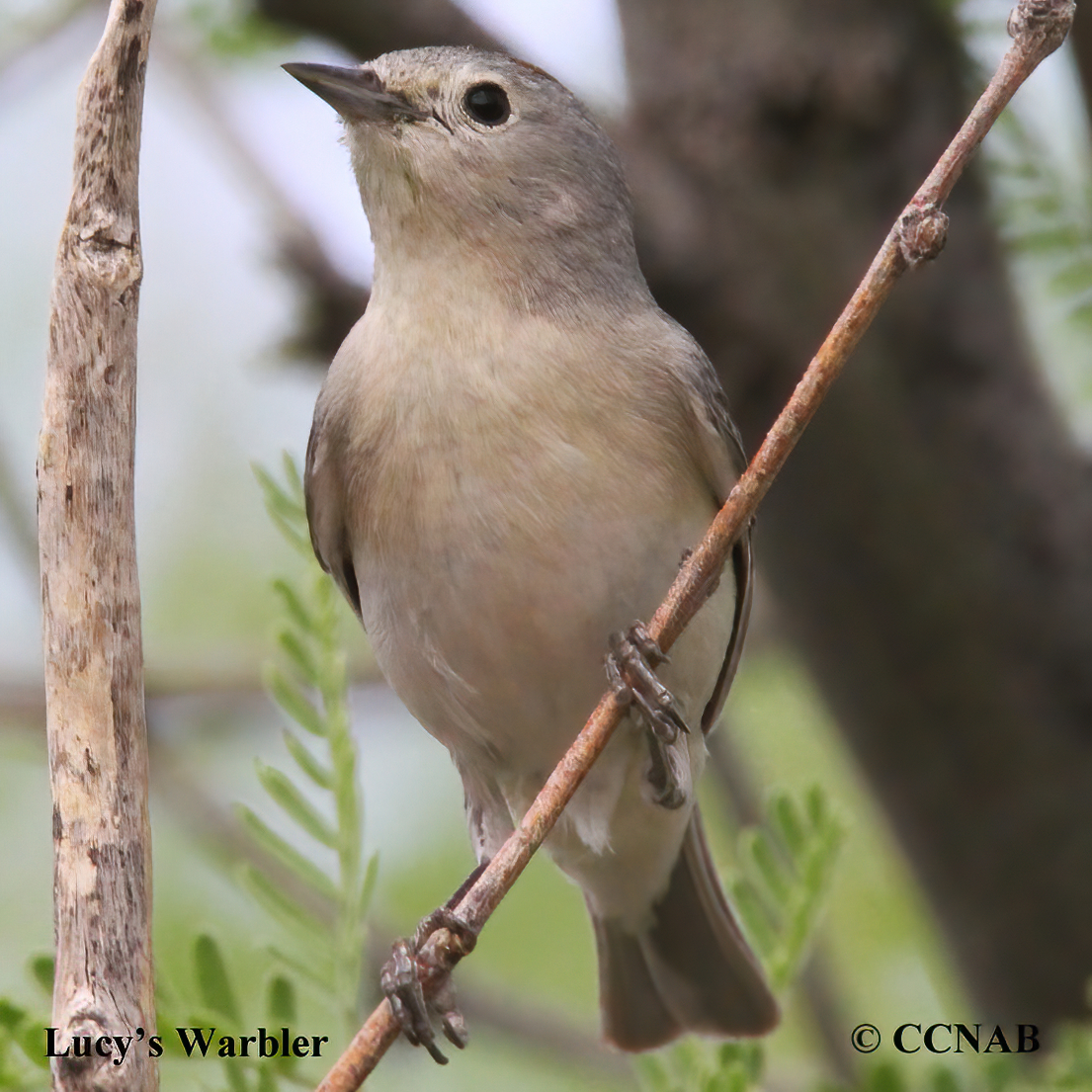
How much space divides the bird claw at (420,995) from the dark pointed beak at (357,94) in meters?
1.61

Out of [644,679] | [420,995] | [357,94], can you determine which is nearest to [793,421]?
[644,679]

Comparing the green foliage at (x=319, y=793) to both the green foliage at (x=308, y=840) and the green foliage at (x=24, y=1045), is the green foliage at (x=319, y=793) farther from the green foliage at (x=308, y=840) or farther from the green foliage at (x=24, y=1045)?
the green foliage at (x=24, y=1045)

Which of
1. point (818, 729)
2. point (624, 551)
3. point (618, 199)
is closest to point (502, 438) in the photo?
point (624, 551)

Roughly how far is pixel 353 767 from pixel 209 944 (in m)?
0.45

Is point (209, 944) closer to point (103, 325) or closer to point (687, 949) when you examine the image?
point (103, 325)

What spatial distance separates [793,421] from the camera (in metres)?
2.01

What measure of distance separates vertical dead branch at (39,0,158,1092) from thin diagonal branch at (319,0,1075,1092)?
325 millimetres

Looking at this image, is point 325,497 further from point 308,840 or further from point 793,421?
point 793,421

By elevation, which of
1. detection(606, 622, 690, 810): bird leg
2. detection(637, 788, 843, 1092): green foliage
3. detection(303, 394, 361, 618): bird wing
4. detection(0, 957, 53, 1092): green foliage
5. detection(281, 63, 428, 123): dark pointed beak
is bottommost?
detection(0, 957, 53, 1092): green foliage


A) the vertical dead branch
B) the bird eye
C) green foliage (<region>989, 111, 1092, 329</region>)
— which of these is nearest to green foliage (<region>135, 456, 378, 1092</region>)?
Answer: the vertical dead branch

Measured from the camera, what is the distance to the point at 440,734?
3.27 m

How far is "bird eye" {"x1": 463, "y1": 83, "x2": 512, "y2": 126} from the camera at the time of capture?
320 centimetres

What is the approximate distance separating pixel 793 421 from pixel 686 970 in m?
2.18

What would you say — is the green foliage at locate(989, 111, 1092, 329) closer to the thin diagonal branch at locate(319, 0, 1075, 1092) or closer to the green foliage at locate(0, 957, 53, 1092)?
the thin diagonal branch at locate(319, 0, 1075, 1092)
